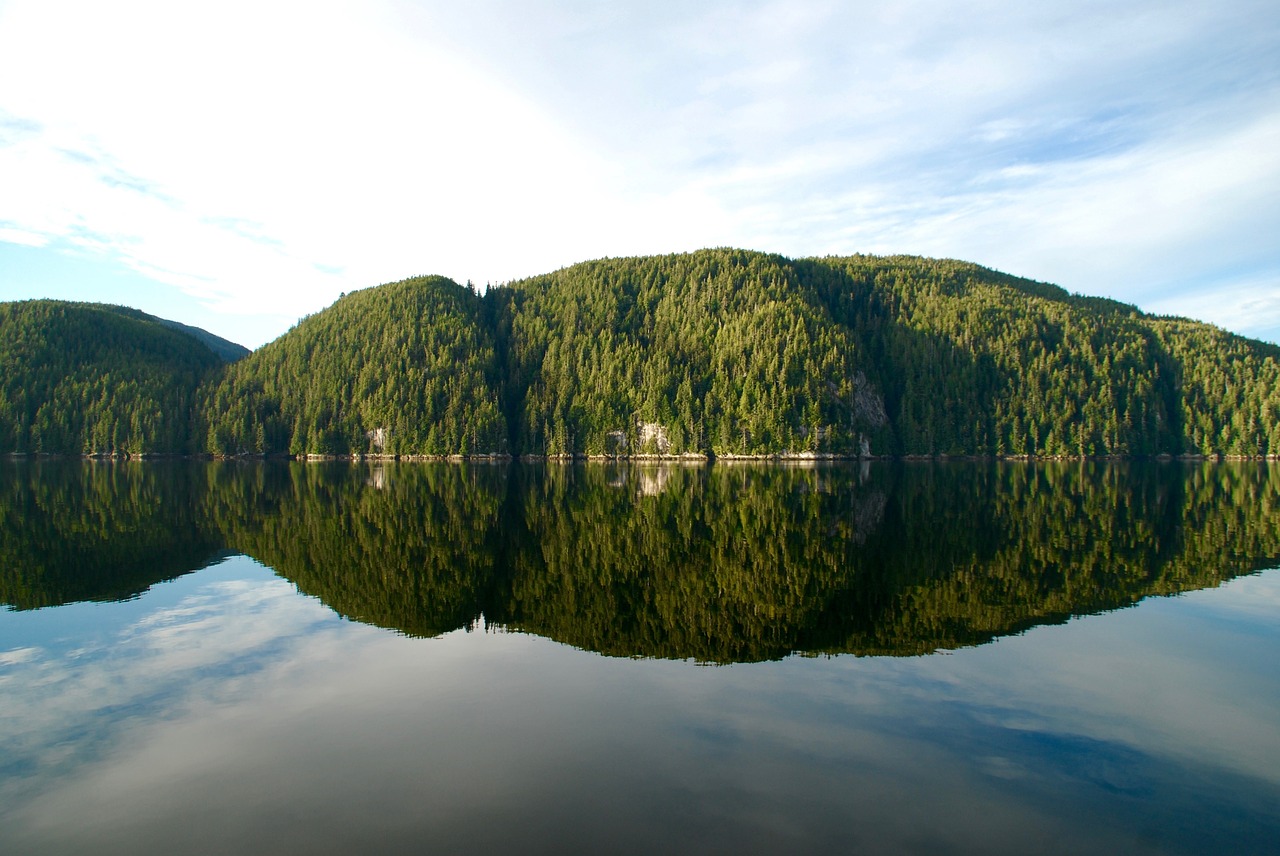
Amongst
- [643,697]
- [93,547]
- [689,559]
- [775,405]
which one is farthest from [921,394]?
[643,697]

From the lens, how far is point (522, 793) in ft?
35.3

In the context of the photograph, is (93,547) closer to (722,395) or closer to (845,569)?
(845,569)

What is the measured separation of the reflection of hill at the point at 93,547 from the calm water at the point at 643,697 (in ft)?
1.03

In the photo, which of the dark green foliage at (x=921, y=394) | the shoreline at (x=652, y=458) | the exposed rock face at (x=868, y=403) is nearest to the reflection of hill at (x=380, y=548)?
the shoreline at (x=652, y=458)

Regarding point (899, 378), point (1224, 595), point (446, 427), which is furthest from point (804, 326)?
point (1224, 595)

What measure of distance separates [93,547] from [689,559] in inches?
1066

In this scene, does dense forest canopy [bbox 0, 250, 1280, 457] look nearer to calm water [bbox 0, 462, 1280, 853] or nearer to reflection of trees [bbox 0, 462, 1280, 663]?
reflection of trees [bbox 0, 462, 1280, 663]

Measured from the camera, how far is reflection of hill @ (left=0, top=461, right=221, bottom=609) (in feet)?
79.5

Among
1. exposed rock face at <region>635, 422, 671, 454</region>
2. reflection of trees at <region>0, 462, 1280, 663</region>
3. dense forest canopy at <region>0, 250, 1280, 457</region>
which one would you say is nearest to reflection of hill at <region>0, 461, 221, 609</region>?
reflection of trees at <region>0, 462, 1280, 663</region>

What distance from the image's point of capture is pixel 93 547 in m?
31.9

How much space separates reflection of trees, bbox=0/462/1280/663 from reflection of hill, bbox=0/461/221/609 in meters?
0.16

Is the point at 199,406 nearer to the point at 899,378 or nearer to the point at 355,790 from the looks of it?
the point at 899,378

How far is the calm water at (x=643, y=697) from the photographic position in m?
10.0

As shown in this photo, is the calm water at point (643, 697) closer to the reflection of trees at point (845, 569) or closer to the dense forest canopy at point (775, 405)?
the reflection of trees at point (845, 569)
